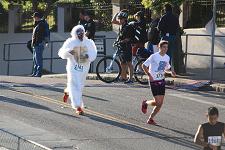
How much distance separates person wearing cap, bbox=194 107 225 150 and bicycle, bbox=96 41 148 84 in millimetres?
9768

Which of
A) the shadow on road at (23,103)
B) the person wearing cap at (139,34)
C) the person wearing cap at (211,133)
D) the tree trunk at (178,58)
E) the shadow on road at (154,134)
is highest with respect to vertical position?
the person wearing cap at (139,34)

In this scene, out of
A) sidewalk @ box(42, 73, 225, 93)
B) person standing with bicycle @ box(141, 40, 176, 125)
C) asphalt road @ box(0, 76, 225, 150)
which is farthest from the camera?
sidewalk @ box(42, 73, 225, 93)

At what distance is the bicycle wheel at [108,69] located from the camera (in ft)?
60.8

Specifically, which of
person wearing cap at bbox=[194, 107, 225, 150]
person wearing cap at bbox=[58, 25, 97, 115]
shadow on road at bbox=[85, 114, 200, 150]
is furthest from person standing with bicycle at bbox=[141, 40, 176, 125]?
person wearing cap at bbox=[194, 107, 225, 150]

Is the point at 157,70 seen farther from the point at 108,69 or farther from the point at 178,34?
the point at 178,34

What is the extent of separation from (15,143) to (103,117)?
324 cm

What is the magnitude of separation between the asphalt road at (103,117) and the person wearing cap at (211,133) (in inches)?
88.8

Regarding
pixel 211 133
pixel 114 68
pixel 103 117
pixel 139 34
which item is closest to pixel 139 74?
pixel 114 68

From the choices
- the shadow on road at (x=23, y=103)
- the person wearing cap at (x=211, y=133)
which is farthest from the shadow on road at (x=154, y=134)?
the person wearing cap at (x=211, y=133)

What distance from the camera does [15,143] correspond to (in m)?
10.3

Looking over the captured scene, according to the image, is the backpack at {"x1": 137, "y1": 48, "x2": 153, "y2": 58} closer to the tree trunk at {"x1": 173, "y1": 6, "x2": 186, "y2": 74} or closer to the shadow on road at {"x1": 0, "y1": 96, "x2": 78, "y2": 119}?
the tree trunk at {"x1": 173, "y1": 6, "x2": 186, "y2": 74}

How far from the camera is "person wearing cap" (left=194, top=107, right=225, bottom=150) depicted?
8.41 metres

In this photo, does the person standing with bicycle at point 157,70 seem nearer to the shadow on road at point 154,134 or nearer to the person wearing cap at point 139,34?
the shadow on road at point 154,134

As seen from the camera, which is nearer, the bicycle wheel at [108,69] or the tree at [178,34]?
the bicycle wheel at [108,69]
